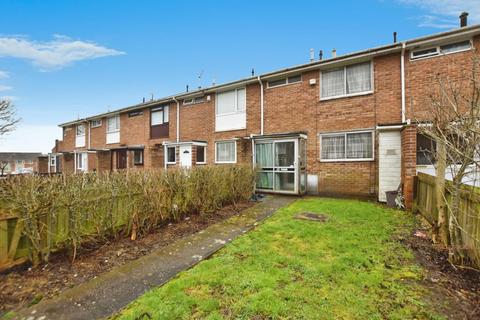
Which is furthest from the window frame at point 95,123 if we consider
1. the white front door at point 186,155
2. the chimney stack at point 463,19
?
the chimney stack at point 463,19

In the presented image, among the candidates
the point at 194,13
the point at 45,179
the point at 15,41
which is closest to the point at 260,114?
the point at 194,13

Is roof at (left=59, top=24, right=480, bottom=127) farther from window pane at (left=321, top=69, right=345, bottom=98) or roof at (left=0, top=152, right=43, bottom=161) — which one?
roof at (left=0, top=152, right=43, bottom=161)

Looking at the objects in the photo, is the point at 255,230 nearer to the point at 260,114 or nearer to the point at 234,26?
the point at 260,114

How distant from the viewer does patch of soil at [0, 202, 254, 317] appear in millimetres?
3008

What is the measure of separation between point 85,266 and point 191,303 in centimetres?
225

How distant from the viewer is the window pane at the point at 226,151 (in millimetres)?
13305

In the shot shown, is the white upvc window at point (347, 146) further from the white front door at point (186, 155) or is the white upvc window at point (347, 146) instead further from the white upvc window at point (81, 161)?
the white upvc window at point (81, 161)

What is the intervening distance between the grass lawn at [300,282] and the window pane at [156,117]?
46.1ft

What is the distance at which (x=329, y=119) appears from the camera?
33.7ft

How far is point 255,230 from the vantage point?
18.3ft

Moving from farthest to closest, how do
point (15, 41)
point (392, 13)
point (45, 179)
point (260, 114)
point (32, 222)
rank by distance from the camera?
point (15, 41)
point (260, 114)
point (392, 13)
point (45, 179)
point (32, 222)

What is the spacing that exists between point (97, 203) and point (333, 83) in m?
10.1

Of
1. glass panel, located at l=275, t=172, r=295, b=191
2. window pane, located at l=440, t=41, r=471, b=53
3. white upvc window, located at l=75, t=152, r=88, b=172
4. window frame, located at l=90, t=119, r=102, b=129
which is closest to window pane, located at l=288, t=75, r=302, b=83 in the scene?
glass panel, located at l=275, t=172, r=295, b=191

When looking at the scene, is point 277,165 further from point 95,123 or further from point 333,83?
point 95,123
